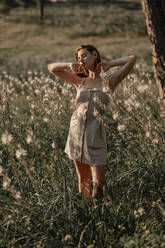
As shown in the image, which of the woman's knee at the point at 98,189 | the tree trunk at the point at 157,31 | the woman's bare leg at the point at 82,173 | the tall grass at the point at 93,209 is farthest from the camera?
the tree trunk at the point at 157,31

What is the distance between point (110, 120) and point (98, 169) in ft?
7.83

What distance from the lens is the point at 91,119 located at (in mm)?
3383

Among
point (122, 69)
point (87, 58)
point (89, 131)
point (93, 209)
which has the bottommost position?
point (93, 209)

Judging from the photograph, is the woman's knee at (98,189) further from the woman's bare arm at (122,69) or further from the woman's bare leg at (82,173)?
the woman's bare arm at (122,69)

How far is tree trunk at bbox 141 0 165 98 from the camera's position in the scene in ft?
14.2

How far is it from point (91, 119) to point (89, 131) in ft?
0.48

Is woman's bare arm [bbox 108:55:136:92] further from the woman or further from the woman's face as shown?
the woman's face

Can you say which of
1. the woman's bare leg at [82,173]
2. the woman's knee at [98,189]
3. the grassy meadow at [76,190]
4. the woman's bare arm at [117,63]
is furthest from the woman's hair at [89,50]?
the woman's knee at [98,189]

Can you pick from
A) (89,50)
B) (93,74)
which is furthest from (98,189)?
(89,50)

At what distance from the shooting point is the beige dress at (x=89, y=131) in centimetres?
331

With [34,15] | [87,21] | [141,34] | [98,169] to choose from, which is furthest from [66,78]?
[34,15]

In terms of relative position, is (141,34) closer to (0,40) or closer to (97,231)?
(0,40)

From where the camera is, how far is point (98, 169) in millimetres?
3328

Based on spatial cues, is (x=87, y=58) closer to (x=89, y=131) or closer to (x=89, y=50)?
(x=89, y=50)
